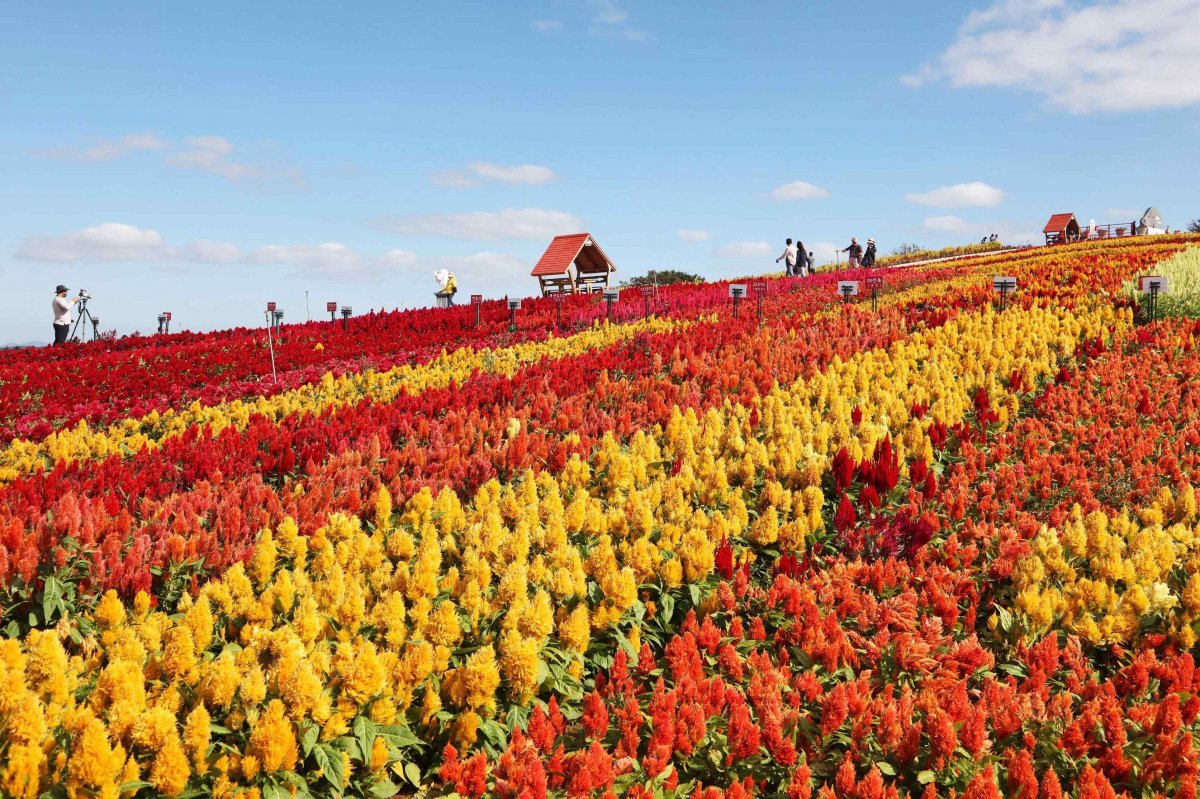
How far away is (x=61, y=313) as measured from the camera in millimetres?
18359

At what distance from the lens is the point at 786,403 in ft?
24.4

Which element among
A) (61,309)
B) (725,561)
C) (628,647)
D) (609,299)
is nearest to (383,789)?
(628,647)

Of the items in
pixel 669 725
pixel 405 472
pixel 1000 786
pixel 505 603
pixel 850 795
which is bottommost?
pixel 1000 786

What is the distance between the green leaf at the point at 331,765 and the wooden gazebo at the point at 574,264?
22.0 meters

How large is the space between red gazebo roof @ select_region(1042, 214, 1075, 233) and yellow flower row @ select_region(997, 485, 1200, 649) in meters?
47.5

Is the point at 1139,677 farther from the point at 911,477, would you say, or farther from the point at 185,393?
the point at 185,393

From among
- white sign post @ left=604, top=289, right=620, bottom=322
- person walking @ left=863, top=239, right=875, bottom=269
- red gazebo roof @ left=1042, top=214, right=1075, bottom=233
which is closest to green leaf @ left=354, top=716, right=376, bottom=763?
white sign post @ left=604, top=289, right=620, bottom=322

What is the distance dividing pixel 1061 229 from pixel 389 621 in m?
51.2

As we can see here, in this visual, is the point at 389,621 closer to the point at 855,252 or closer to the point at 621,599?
the point at 621,599

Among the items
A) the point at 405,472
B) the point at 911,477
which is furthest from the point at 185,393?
the point at 911,477

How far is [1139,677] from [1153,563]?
1063mm

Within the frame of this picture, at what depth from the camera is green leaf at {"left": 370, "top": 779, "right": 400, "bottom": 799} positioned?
2823mm

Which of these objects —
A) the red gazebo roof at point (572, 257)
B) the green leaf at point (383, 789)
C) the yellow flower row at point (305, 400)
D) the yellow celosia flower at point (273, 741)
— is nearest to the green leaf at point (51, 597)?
the yellow celosia flower at point (273, 741)

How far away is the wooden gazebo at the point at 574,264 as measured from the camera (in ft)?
83.0
